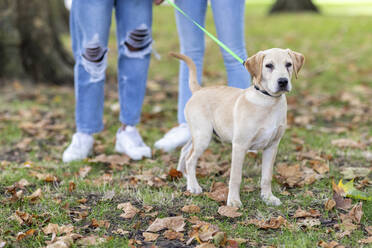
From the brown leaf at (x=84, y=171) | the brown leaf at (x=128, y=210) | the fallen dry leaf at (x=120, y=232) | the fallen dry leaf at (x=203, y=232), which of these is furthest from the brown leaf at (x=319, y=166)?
the brown leaf at (x=84, y=171)

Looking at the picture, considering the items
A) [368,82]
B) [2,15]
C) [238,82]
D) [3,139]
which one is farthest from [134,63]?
[368,82]

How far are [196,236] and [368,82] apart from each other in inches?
235

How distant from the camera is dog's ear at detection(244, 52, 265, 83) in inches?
109

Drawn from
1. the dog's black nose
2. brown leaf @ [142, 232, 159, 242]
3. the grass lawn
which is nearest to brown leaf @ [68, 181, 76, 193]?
the grass lawn

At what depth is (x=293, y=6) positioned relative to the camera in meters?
16.8

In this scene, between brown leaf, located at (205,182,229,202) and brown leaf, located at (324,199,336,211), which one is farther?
brown leaf, located at (205,182,229,202)

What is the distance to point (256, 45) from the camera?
33.8 feet

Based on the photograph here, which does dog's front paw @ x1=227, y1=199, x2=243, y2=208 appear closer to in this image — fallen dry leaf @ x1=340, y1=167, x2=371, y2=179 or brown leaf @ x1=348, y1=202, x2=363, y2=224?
brown leaf @ x1=348, y1=202, x2=363, y2=224

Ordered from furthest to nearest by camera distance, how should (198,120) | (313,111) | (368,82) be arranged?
1. (368,82)
2. (313,111)
3. (198,120)

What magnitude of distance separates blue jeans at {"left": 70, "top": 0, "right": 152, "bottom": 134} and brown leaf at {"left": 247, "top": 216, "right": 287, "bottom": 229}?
1829 mm

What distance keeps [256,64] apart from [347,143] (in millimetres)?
2104

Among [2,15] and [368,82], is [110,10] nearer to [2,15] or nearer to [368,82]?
[2,15]

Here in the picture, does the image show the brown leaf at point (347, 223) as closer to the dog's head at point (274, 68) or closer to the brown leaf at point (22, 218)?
the dog's head at point (274, 68)

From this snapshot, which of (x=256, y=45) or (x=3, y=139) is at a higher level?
(x=256, y=45)
